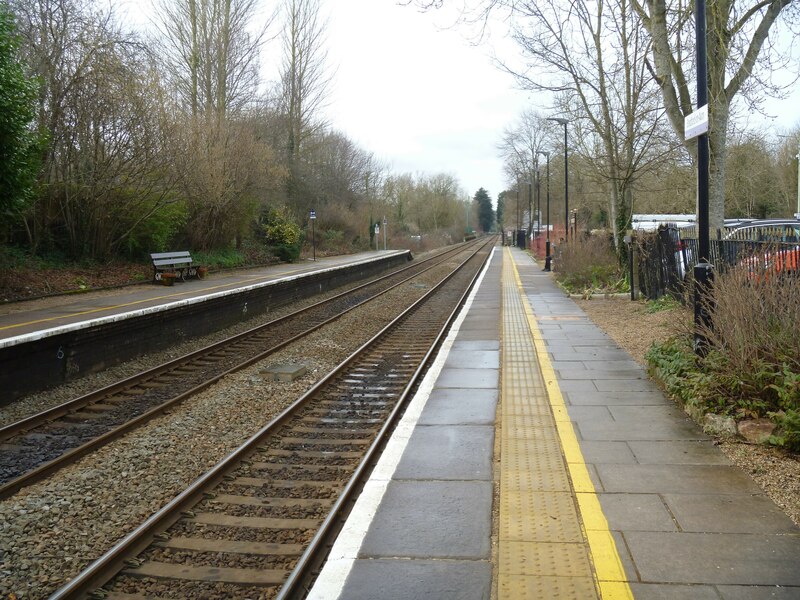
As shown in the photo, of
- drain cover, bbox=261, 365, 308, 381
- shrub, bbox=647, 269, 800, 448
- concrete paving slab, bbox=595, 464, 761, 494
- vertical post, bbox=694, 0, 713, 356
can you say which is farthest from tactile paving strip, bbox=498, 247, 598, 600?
drain cover, bbox=261, 365, 308, 381

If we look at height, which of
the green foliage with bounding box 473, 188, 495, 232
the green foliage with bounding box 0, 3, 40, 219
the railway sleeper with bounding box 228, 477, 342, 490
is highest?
the green foliage with bounding box 473, 188, 495, 232

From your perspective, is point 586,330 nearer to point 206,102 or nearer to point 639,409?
point 639,409

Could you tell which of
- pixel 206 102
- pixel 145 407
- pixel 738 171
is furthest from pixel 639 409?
pixel 738 171

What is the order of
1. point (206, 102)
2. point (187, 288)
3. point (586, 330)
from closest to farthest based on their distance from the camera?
1. point (586, 330)
2. point (187, 288)
3. point (206, 102)

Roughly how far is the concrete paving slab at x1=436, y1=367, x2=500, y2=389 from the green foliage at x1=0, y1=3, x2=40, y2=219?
12262 millimetres

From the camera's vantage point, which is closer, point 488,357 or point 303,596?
point 303,596

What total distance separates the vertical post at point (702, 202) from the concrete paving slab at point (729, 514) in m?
2.60

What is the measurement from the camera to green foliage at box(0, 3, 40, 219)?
15.0 metres

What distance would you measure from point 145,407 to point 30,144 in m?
11.1

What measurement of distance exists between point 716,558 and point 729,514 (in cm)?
68

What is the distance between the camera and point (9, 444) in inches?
271

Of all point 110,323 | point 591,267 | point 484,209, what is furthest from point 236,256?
point 484,209

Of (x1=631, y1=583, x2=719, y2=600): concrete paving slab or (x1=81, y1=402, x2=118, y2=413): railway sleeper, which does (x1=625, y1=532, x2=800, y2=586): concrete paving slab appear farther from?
(x1=81, y1=402, x2=118, y2=413): railway sleeper

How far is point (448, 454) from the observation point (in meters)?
5.71
